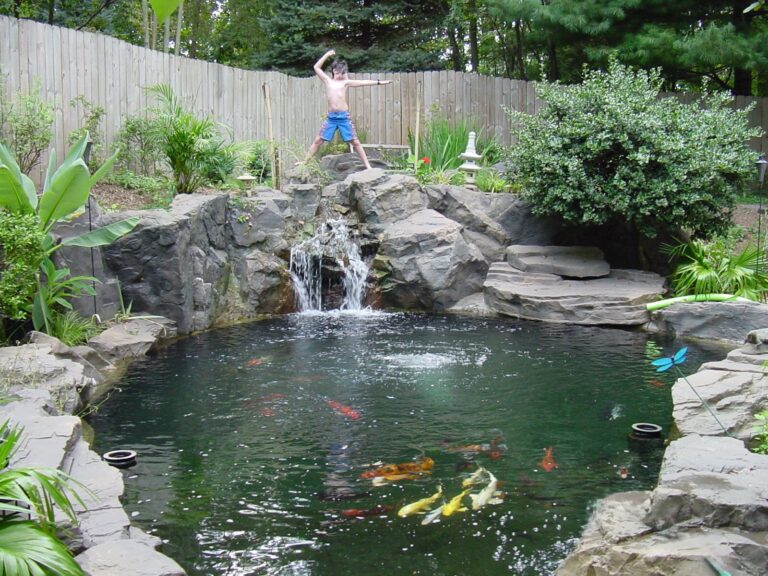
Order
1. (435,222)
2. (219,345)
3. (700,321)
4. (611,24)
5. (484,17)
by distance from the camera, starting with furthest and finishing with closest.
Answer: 1. (484,17)
2. (611,24)
3. (435,222)
4. (700,321)
5. (219,345)

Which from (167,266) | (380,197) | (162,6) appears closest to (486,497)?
(162,6)

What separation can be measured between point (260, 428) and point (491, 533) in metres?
2.49

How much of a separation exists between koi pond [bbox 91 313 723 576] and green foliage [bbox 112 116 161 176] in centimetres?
362

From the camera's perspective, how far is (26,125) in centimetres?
976

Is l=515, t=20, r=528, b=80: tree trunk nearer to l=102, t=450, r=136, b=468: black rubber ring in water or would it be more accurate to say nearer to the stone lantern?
the stone lantern

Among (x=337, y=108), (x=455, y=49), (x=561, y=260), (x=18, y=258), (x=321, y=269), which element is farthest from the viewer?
(x=455, y=49)

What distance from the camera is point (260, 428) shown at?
6410mm

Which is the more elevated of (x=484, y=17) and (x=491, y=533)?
(x=484, y=17)

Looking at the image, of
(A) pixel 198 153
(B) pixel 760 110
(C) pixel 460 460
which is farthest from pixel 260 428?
(B) pixel 760 110

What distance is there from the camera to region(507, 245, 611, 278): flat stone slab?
11.9m

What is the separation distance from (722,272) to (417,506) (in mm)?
7860

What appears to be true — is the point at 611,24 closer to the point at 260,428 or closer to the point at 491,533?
the point at 260,428

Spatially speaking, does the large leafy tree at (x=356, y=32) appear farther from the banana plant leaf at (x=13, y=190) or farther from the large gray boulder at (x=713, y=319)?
the banana plant leaf at (x=13, y=190)

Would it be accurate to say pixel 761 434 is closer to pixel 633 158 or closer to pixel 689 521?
pixel 689 521
